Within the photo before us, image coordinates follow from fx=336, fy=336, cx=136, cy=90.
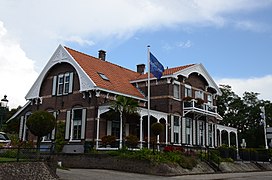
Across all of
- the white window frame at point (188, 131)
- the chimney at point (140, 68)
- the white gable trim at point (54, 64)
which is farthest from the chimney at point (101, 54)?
the white window frame at point (188, 131)

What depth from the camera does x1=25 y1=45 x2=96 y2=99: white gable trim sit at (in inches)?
1019

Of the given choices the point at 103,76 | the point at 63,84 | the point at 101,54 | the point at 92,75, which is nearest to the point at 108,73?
the point at 103,76

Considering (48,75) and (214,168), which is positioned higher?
(48,75)

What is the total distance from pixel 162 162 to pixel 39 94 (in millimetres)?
15373

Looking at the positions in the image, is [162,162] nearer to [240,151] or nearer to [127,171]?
[127,171]

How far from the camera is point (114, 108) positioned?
75.5ft

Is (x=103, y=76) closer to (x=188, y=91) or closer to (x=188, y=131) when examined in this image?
(x=188, y=91)

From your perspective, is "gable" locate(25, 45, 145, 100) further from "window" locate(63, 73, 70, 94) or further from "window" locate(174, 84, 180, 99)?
"window" locate(174, 84, 180, 99)

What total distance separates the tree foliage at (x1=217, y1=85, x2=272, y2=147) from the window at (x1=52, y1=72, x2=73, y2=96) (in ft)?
101

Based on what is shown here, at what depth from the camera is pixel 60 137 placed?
26531mm

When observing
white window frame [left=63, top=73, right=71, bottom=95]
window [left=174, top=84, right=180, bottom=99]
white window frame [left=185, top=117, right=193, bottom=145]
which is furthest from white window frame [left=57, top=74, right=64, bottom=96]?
white window frame [left=185, top=117, right=193, bottom=145]

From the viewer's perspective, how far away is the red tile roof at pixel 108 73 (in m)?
26.7

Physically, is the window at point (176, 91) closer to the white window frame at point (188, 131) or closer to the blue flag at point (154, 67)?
the white window frame at point (188, 131)

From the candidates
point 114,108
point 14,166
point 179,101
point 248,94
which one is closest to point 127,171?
point 114,108
